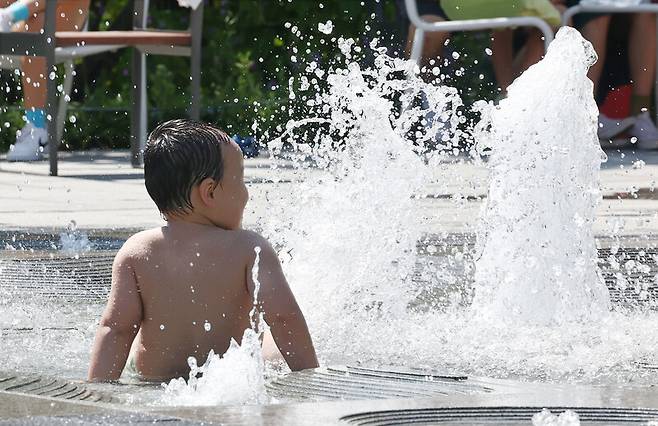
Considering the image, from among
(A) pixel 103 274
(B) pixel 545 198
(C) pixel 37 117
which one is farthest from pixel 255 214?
(C) pixel 37 117

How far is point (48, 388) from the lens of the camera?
2588mm

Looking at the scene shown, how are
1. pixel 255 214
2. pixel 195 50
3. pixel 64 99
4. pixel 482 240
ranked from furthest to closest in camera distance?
pixel 64 99
pixel 195 50
pixel 255 214
pixel 482 240

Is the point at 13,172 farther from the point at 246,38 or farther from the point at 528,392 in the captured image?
the point at 528,392

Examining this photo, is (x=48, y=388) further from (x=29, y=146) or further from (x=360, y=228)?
(x=29, y=146)

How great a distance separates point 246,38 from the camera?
12039mm

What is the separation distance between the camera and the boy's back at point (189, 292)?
115 inches

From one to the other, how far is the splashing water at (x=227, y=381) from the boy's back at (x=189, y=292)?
81 mm

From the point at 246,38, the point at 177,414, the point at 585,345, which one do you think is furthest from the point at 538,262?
the point at 246,38

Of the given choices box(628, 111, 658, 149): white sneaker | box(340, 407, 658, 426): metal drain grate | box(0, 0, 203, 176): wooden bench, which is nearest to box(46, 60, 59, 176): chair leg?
box(0, 0, 203, 176): wooden bench

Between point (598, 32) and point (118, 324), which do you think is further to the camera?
point (598, 32)

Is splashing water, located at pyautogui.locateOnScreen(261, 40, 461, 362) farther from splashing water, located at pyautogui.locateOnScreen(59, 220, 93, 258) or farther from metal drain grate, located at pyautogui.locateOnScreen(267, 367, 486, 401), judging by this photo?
metal drain grate, located at pyautogui.locateOnScreen(267, 367, 486, 401)

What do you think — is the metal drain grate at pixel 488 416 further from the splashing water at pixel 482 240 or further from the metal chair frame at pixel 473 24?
the metal chair frame at pixel 473 24

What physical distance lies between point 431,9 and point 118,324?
6.51 meters

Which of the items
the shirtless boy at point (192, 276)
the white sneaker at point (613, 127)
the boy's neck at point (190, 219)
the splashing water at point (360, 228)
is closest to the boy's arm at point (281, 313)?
the shirtless boy at point (192, 276)
